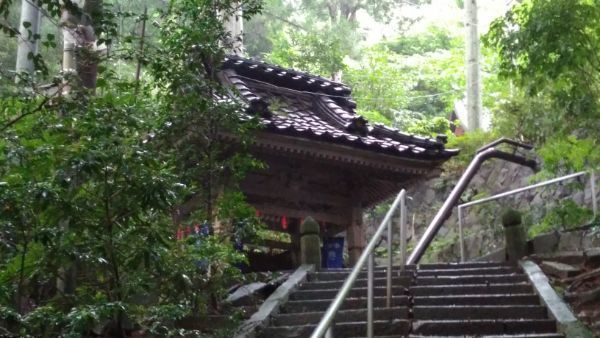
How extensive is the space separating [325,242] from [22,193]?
717cm

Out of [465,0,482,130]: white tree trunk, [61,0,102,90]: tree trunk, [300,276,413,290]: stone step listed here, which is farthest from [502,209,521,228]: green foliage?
[465,0,482,130]: white tree trunk

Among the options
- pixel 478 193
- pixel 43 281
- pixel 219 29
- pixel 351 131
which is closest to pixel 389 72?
pixel 478 193

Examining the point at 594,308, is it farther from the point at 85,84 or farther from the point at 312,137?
the point at 85,84

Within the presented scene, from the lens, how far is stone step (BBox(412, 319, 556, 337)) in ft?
20.0

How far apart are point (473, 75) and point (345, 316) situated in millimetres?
12877

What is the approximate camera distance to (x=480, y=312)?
6555 mm

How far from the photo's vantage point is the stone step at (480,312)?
646cm

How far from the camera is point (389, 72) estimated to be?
64.8ft

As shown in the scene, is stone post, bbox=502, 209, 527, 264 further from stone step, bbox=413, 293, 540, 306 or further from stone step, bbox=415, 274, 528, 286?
stone step, bbox=413, 293, 540, 306

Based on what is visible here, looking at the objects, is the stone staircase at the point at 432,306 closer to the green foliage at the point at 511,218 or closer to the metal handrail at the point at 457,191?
the green foliage at the point at 511,218

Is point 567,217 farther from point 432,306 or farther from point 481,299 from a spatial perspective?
point 432,306

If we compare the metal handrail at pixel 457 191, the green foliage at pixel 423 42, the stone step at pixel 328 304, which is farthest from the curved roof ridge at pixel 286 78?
the green foliage at pixel 423 42

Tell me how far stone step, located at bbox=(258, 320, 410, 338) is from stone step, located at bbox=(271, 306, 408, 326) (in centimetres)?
19

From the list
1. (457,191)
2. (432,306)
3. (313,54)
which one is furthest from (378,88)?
(432,306)
